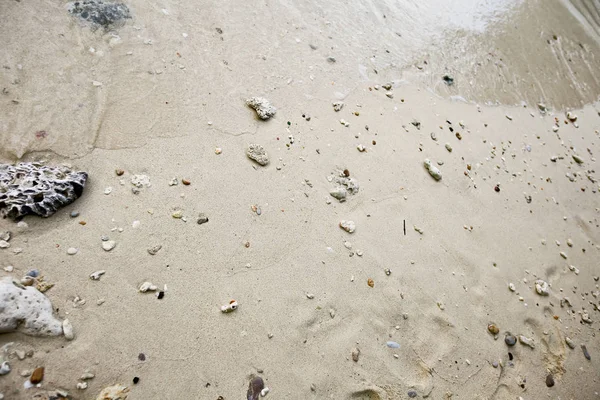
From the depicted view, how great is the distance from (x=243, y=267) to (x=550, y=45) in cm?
618

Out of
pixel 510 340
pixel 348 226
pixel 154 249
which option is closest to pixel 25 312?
pixel 154 249

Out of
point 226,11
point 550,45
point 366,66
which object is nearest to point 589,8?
point 550,45

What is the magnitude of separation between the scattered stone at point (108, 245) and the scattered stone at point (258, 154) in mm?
1149

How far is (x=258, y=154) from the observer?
107 inches

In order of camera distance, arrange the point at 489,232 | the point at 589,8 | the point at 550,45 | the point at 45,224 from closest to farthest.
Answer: the point at 45,224
the point at 489,232
the point at 550,45
the point at 589,8

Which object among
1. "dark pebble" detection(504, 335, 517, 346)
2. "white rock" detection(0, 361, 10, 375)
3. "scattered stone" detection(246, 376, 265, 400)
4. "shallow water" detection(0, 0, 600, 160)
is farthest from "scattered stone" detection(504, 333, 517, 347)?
"white rock" detection(0, 361, 10, 375)

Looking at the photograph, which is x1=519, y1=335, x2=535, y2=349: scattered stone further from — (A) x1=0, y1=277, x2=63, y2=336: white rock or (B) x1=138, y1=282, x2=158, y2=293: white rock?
(A) x1=0, y1=277, x2=63, y2=336: white rock

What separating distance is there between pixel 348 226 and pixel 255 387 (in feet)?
4.13

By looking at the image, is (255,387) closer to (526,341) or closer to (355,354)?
(355,354)

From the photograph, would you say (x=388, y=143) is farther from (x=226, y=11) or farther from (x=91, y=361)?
(x=91, y=361)

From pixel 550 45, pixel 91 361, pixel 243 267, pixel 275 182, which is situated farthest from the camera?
pixel 550 45

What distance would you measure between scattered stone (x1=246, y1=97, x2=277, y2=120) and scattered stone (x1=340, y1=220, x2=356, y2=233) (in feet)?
3.76

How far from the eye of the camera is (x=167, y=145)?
2.62m

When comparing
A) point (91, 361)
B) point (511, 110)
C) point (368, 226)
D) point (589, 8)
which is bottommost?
point (91, 361)
